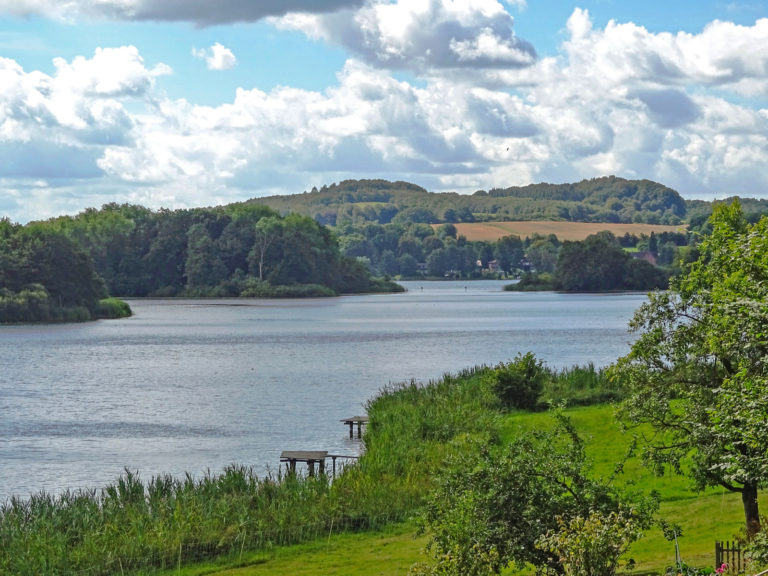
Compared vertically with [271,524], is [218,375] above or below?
Result: below

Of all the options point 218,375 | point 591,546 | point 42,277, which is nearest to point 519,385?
point 591,546

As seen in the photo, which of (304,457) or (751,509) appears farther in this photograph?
(304,457)

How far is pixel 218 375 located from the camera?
6600cm

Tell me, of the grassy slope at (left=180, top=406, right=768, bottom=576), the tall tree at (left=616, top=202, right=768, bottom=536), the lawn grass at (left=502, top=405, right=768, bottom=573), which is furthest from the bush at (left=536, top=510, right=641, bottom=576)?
the grassy slope at (left=180, top=406, right=768, bottom=576)

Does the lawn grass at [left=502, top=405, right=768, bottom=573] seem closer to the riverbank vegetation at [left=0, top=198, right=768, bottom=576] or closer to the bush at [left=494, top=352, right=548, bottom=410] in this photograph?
the riverbank vegetation at [left=0, top=198, right=768, bottom=576]

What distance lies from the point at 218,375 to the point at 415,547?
44.8m

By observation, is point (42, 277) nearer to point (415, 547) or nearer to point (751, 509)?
point (415, 547)

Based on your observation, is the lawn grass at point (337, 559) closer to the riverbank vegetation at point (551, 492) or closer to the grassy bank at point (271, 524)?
the grassy bank at point (271, 524)

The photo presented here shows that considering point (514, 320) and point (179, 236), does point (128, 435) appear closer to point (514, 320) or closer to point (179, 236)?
point (514, 320)

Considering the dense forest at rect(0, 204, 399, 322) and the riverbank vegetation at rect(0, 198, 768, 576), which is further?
the dense forest at rect(0, 204, 399, 322)

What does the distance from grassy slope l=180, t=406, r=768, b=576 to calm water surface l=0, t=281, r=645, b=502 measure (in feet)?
37.0

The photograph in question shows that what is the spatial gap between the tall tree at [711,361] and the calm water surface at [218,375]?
1714 cm

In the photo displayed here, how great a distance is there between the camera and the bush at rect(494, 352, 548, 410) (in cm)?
4131

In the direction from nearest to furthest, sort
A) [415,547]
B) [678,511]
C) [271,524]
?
[415,547] → [271,524] → [678,511]
